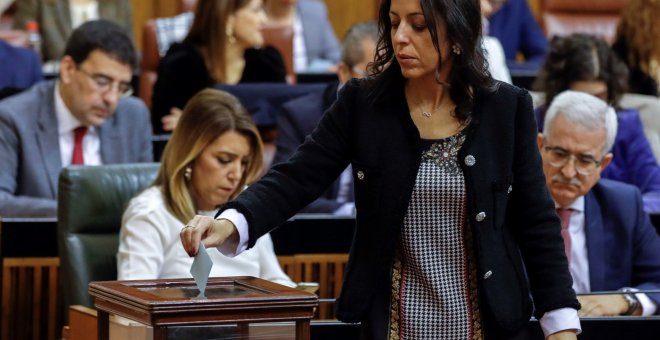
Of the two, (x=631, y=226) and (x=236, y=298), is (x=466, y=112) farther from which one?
(x=631, y=226)

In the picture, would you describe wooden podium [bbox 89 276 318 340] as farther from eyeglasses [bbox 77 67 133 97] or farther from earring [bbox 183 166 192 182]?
eyeglasses [bbox 77 67 133 97]

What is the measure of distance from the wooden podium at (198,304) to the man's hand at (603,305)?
110 cm

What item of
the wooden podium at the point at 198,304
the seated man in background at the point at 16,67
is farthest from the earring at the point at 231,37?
the wooden podium at the point at 198,304

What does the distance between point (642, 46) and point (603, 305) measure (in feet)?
7.96

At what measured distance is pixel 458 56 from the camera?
1.96 metres

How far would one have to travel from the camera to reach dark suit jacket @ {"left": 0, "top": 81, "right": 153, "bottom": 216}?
385 cm

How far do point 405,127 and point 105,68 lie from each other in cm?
231

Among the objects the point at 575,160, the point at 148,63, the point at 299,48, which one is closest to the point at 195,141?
the point at 575,160

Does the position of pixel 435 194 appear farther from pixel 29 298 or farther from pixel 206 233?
pixel 29 298

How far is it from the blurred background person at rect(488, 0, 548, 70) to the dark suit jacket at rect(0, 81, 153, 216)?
117 inches

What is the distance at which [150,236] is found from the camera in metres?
2.86

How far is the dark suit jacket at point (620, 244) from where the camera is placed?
9.91 ft

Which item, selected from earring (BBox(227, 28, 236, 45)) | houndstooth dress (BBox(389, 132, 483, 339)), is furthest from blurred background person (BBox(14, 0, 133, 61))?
houndstooth dress (BBox(389, 132, 483, 339))

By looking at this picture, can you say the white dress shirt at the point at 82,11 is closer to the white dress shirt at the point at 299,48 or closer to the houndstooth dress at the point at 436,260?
the white dress shirt at the point at 299,48
